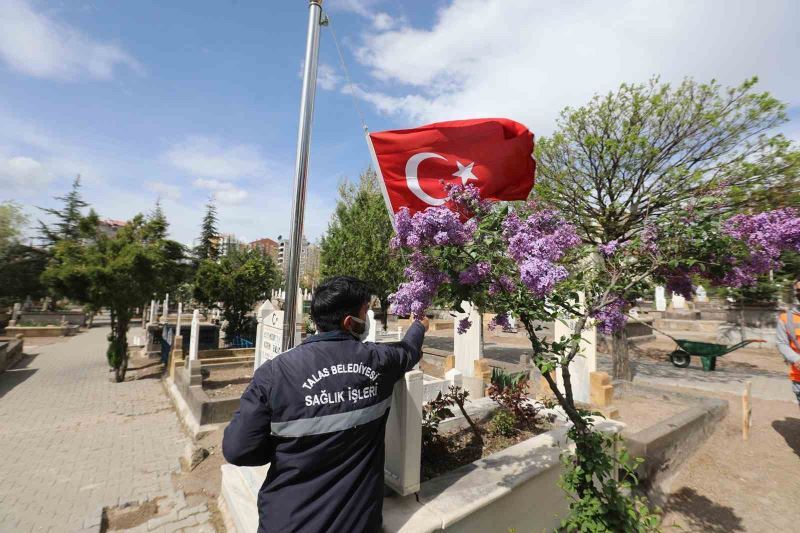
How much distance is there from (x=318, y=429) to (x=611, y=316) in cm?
246

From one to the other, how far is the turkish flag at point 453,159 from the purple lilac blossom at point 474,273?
2536 mm

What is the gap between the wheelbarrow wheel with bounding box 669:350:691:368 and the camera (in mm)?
13703

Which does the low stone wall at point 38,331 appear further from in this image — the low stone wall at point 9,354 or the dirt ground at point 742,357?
the dirt ground at point 742,357

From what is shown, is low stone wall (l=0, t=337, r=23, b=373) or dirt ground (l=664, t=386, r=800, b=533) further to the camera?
low stone wall (l=0, t=337, r=23, b=373)

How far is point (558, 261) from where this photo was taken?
2.68 m

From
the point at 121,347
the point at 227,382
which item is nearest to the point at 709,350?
the point at 227,382

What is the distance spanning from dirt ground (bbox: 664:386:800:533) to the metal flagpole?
4669mm

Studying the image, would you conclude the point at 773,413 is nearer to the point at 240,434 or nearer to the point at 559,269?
the point at 559,269

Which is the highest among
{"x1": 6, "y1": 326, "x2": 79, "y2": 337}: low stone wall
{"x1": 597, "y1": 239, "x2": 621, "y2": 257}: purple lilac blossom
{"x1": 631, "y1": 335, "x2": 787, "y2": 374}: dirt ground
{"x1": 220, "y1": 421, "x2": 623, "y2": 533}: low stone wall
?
{"x1": 597, "y1": 239, "x2": 621, "y2": 257}: purple lilac blossom

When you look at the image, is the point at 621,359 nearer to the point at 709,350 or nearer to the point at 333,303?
the point at 709,350

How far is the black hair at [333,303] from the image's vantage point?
2.00 metres

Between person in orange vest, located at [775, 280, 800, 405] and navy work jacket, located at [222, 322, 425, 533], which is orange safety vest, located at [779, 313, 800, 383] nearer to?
person in orange vest, located at [775, 280, 800, 405]

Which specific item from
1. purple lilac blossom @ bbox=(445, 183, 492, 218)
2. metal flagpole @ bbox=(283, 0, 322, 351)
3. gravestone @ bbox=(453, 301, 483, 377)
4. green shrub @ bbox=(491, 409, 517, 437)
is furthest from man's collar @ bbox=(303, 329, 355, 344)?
gravestone @ bbox=(453, 301, 483, 377)

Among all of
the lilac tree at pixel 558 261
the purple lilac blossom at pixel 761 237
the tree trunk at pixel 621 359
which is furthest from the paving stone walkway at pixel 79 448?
the tree trunk at pixel 621 359
